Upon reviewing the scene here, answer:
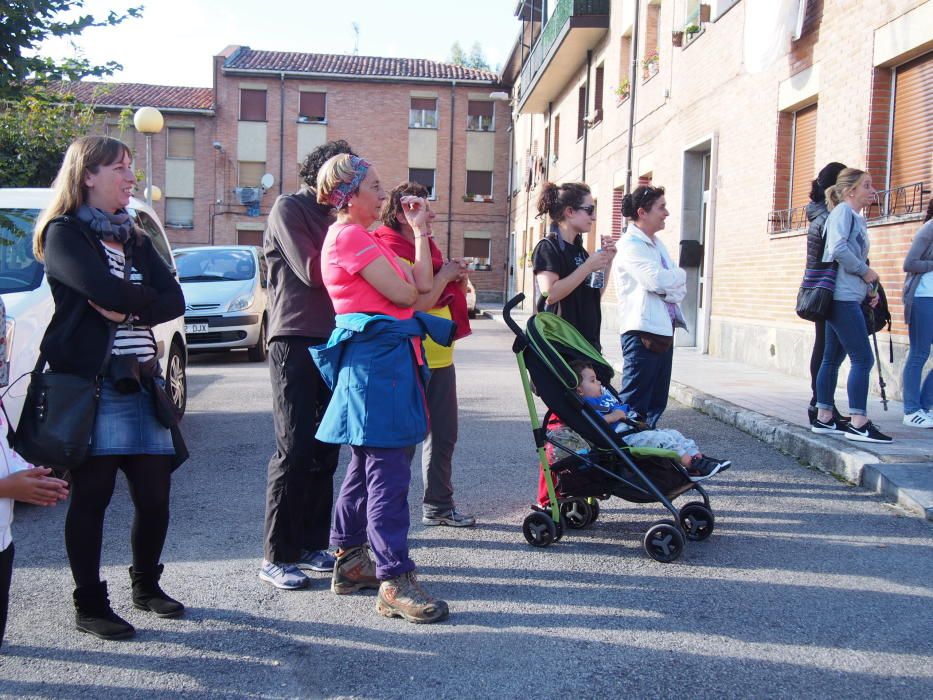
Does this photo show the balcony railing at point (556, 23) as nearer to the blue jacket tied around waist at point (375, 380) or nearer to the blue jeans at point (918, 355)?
the blue jeans at point (918, 355)

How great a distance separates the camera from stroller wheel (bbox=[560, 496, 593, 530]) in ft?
15.3

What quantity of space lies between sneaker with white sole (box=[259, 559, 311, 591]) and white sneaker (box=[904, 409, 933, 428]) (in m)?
5.45

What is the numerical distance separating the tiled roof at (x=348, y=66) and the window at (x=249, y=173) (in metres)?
4.16

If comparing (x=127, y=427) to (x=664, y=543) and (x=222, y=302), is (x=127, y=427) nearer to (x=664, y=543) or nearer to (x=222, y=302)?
(x=664, y=543)

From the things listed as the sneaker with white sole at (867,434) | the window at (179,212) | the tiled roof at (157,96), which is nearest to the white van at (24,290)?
the sneaker with white sole at (867,434)

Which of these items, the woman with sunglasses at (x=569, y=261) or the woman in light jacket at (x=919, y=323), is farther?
the woman in light jacket at (x=919, y=323)

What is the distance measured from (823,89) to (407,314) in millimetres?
8877

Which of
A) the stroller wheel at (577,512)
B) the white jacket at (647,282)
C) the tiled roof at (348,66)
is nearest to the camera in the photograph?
the stroller wheel at (577,512)

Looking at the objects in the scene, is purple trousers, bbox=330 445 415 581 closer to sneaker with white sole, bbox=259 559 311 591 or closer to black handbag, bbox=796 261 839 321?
sneaker with white sole, bbox=259 559 311 591

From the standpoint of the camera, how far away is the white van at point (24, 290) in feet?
15.9

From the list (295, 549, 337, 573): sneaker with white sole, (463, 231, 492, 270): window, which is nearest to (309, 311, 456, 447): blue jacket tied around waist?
(295, 549, 337, 573): sneaker with white sole

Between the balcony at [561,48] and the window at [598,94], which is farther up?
the balcony at [561,48]

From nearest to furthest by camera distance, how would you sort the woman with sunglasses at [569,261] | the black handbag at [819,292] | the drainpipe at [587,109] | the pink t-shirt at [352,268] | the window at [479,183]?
the pink t-shirt at [352,268] < the woman with sunglasses at [569,261] < the black handbag at [819,292] < the drainpipe at [587,109] < the window at [479,183]

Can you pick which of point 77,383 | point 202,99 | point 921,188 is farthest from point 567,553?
point 202,99
